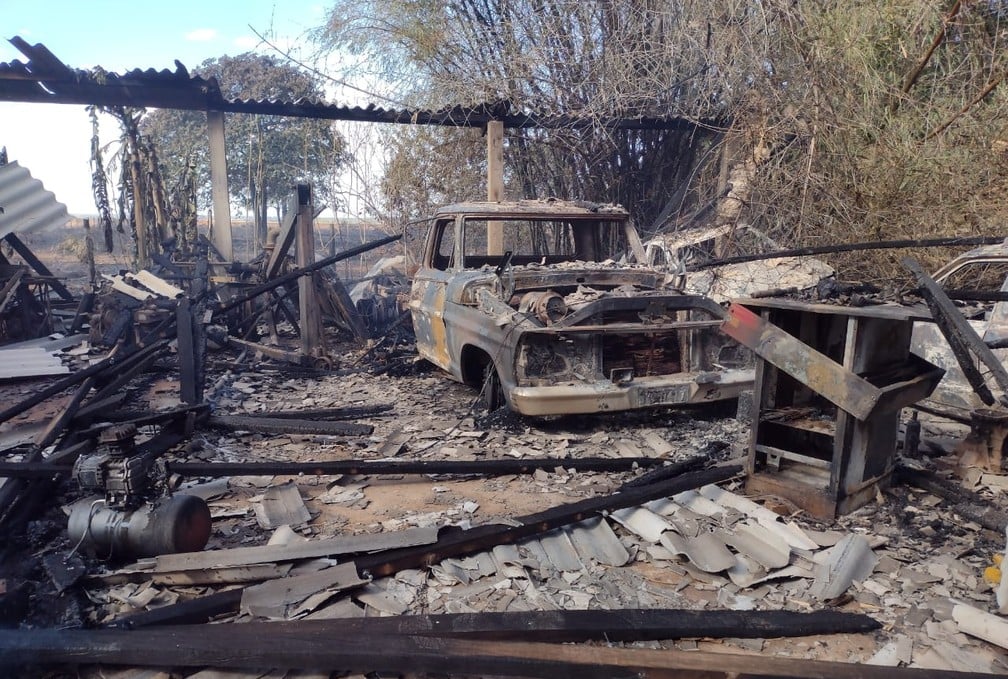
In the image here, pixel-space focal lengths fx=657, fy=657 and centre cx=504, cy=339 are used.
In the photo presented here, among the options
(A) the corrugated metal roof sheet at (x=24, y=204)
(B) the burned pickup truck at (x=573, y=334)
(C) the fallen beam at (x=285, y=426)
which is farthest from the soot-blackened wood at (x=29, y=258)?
(B) the burned pickup truck at (x=573, y=334)

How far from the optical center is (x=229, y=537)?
3.69m

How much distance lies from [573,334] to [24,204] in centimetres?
1183

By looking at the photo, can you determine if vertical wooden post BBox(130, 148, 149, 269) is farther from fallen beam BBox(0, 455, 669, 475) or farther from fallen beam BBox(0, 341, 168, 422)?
fallen beam BBox(0, 455, 669, 475)

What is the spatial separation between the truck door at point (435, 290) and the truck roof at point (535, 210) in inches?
8.6

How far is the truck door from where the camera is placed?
638 centimetres

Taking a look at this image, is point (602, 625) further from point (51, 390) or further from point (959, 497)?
point (51, 390)

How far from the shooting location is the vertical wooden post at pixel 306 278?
805 cm

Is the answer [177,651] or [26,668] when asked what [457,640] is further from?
[26,668]

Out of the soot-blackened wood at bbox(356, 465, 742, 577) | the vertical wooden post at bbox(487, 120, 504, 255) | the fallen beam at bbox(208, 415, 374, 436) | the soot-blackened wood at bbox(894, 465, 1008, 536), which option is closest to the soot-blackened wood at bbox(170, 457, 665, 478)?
the soot-blackened wood at bbox(356, 465, 742, 577)

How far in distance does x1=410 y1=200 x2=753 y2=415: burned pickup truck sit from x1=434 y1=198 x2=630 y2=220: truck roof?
14mm

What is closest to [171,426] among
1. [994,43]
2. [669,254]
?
[669,254]

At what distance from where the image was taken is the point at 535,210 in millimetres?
6383

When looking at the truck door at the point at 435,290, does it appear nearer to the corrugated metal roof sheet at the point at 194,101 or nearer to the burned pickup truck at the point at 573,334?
the burned pickup truck at the point at 573,334

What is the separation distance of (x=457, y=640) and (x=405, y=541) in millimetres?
838
